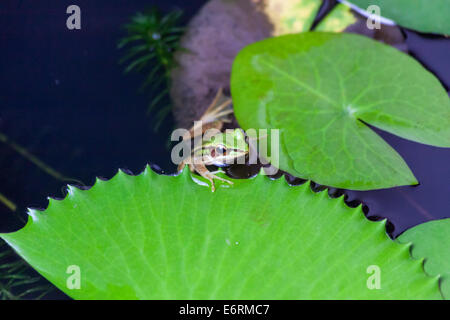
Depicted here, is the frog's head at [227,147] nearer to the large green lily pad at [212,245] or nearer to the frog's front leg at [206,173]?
the frog's front leg at [206,173]

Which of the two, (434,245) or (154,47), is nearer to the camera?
(434,245)

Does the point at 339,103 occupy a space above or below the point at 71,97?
below

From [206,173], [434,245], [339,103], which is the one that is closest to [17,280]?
[206,173]

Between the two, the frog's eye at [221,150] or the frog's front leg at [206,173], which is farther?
the frog's eye at [221,150]

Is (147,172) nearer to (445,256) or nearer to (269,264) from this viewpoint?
(269,264)

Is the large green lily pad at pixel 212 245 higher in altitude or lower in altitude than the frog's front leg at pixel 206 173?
lower

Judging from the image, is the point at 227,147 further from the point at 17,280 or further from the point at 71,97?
the point at 17,280

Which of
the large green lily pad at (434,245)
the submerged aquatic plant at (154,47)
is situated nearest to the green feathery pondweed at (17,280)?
the submerged aquatic plant at (154,47)

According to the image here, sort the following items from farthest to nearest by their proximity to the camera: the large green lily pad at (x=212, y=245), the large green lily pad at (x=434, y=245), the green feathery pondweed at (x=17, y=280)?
1. the green feathery pondweed at (x=17, y=280)
2. the large green lily pad at (x=434, y=245)
3. the large green lily pad at (x=212, y=245)

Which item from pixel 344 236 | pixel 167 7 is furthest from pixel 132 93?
pixel 344 236
